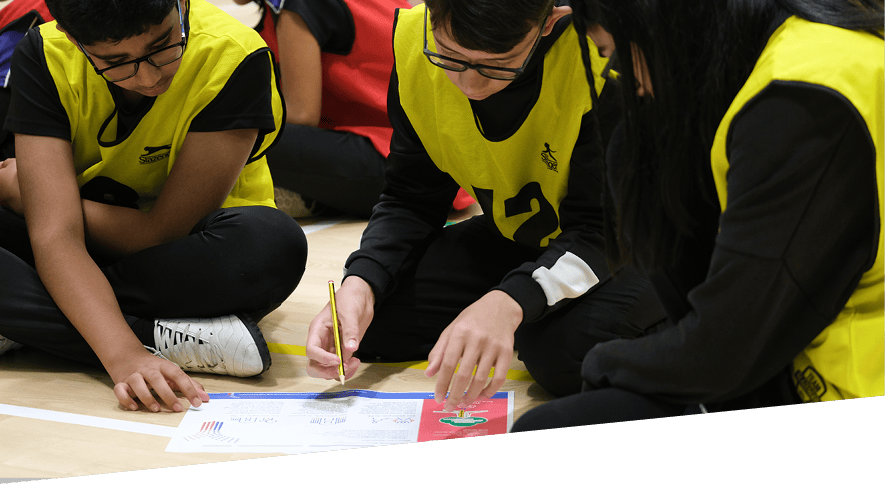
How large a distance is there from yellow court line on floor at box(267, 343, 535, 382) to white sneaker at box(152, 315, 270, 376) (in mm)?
60

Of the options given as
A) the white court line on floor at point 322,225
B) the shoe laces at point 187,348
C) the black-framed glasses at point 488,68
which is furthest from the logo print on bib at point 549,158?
the white court line on floor at point 322,225

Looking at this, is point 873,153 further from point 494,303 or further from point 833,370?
point 494,303

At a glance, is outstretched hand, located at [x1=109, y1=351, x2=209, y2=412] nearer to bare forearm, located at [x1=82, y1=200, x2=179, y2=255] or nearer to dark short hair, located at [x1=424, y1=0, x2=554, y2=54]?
bare forearm, located at [x1=82, y1=200, x2=179, y2=255]

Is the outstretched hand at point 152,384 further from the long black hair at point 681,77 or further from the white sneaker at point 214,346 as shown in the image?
the long black hair at point 681,77

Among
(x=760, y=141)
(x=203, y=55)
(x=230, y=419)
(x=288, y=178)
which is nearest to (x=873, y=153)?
(x=760, y=141)

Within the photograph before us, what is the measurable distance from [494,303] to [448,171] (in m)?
0.21

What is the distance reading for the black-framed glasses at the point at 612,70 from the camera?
1.89ft

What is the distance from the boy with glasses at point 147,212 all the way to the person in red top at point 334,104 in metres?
0.66

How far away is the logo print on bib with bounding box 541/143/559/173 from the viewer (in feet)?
2.88

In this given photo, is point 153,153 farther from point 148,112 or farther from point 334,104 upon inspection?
point 334,104

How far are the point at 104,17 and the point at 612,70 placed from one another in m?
0.52

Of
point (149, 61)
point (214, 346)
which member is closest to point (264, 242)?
point (214, 346)

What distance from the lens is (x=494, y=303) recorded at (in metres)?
0.81

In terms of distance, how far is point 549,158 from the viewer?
882 millimetres
